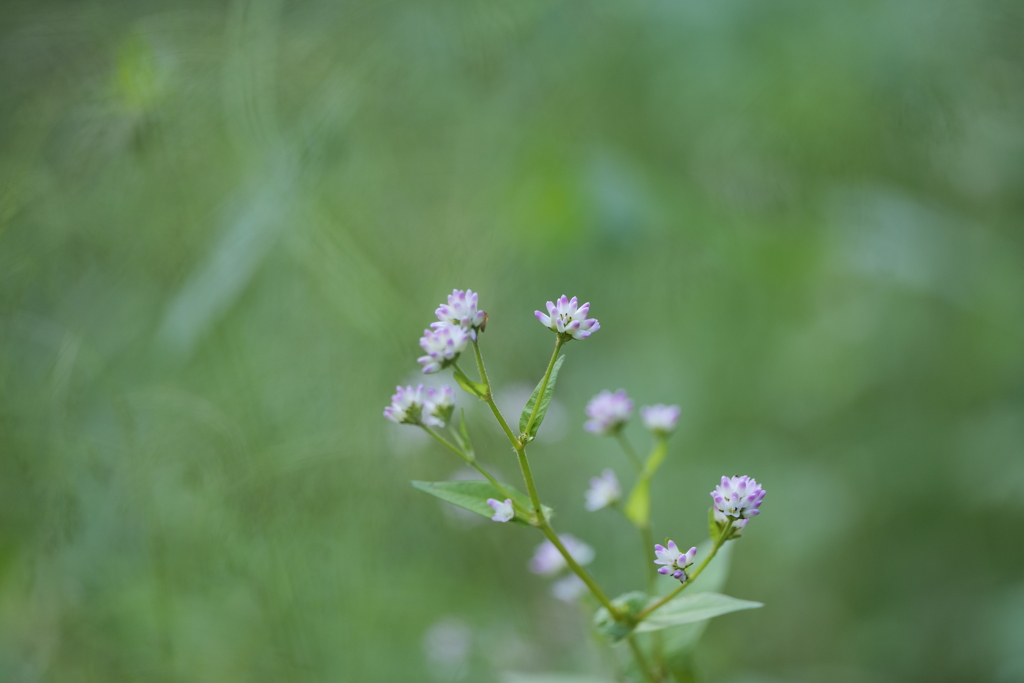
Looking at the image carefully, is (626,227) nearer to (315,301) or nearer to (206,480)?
(315,301)

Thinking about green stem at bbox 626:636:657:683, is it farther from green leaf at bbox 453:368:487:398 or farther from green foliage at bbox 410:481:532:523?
green leaf at bbox 453:368:487:398

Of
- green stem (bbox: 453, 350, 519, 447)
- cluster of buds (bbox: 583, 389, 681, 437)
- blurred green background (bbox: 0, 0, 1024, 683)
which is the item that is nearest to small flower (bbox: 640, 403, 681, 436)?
cluster of buds (bbox: 583, 389, 681, 437)

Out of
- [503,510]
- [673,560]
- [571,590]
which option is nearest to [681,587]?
[673,560]

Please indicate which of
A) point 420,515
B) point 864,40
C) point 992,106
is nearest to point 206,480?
point 420,515

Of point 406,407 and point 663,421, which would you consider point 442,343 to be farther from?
point 663,421

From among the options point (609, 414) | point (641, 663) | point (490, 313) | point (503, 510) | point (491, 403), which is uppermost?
point (490, 313)

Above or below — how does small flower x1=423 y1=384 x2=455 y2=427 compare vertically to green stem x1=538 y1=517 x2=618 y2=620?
above
